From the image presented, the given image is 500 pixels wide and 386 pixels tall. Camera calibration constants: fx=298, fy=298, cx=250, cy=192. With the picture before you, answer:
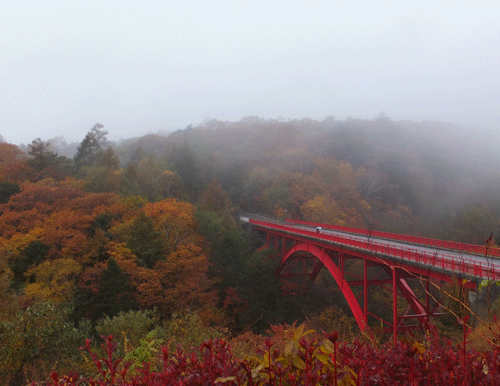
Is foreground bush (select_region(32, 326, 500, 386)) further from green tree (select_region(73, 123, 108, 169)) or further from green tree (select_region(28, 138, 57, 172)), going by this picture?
green tree (select_region(73, 123, 108, 169))

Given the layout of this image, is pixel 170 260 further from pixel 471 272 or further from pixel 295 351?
pixel 295 351

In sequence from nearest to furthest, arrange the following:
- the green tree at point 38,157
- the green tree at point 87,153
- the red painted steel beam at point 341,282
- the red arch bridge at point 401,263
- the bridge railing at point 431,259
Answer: the bridge railing at point 431,259
the red arch bridge at point 401,263
the red painted steel beam at point 341,282
the green tree at point 38,157
the green tree at point 87,153

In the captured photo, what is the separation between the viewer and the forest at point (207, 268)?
2.36m

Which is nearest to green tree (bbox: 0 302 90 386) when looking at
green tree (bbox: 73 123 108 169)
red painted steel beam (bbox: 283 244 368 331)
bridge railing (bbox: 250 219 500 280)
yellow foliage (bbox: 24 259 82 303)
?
yellow foliage (bbox: 24 259 82 303)

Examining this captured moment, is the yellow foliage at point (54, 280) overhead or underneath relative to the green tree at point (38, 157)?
underneath

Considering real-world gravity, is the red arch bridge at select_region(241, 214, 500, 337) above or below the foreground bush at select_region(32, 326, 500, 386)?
below

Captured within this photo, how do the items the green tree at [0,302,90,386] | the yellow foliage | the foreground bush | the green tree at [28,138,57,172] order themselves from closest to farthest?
the foreground bush → the green tree at [0,302,90,386] → the yellow foliage → the green tree at [28,138,57,172]

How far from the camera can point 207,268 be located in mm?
29031

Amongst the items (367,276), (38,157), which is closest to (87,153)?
(38,157)

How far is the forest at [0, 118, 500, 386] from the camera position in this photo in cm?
236

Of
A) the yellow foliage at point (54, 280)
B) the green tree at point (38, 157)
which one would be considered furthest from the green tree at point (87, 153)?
the yellow foliage at point (54, 280)

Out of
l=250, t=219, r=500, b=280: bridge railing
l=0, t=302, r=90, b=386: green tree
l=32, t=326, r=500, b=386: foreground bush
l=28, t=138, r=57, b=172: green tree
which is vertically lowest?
l=0, t=302, r=90, b=386: green tree

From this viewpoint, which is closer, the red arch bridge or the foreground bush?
the foreground bush

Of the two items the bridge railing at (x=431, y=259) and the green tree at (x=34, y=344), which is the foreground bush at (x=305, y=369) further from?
the green tree at (x=34, y=344)
